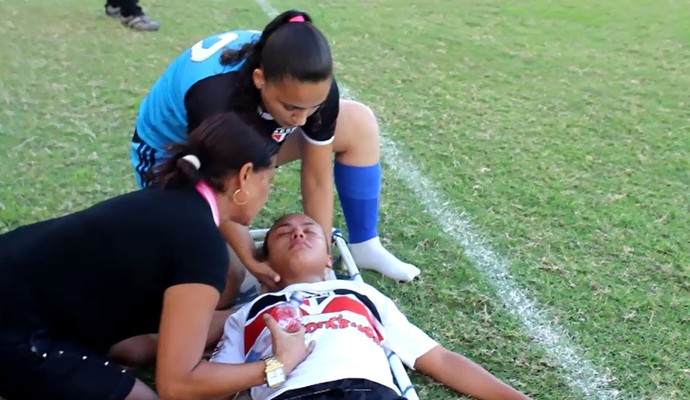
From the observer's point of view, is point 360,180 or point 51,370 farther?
point 360,180

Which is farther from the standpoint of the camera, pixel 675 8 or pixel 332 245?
pixel 675 8

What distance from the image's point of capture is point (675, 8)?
7543 millimetres

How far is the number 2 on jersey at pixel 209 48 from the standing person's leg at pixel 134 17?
3.99 m

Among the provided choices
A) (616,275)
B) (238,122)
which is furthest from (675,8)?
(238,122)

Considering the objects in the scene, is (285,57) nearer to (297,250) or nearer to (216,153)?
(216,153)

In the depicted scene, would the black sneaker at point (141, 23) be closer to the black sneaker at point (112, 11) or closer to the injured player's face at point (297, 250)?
the black sneaker at point (112, 11)

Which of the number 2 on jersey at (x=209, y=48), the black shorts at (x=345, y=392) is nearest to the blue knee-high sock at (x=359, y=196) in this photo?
the number 2 on jersey at (x=209, y=48)

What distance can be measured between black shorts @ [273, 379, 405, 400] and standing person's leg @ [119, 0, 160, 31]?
16.0 feet

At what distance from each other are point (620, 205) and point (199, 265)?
2.42 meters

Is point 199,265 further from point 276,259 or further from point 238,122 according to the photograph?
point 276,259

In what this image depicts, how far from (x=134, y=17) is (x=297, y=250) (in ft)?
14.4

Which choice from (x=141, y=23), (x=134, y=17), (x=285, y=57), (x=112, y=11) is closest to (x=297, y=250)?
(x=285, y=57)

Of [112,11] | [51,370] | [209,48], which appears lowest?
[112,11]

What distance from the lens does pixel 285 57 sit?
2.21 meters
